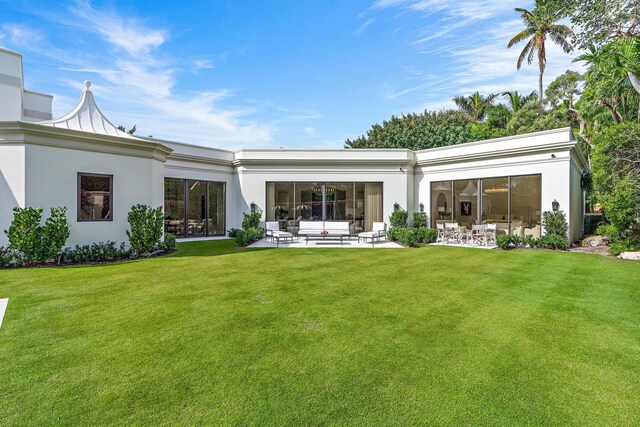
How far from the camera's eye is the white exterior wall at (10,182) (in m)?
8.98

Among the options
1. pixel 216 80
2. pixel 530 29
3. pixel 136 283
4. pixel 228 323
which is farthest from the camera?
pixel 530 29

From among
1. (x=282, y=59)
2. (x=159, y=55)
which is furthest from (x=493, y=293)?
(x=159, y=55)

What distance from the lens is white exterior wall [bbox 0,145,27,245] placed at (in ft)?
29.5

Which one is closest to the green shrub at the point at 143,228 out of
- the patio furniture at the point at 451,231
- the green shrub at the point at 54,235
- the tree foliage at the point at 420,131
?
the green shrub at the point at 54,235

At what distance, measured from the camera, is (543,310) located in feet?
17.7

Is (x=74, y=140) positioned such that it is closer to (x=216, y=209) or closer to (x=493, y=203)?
(x=216, y=209)

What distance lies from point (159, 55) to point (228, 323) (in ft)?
43.8

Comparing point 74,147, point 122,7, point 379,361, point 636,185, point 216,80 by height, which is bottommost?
point 379,361

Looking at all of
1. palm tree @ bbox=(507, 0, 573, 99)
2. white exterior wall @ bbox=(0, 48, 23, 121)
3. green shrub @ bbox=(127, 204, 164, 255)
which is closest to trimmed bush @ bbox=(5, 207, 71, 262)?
green shrub @ bbox=(127, 204, 164, 255)

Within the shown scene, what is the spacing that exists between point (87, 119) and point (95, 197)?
2.52 metres

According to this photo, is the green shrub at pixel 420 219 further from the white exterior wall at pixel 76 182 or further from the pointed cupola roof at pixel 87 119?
the pointed cupola roof at pixel 87 119

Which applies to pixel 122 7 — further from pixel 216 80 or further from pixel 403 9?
pixel 403 9

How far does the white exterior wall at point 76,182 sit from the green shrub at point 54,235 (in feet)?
1.41

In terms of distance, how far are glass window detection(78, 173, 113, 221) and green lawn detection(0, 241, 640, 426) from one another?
3.13 m
